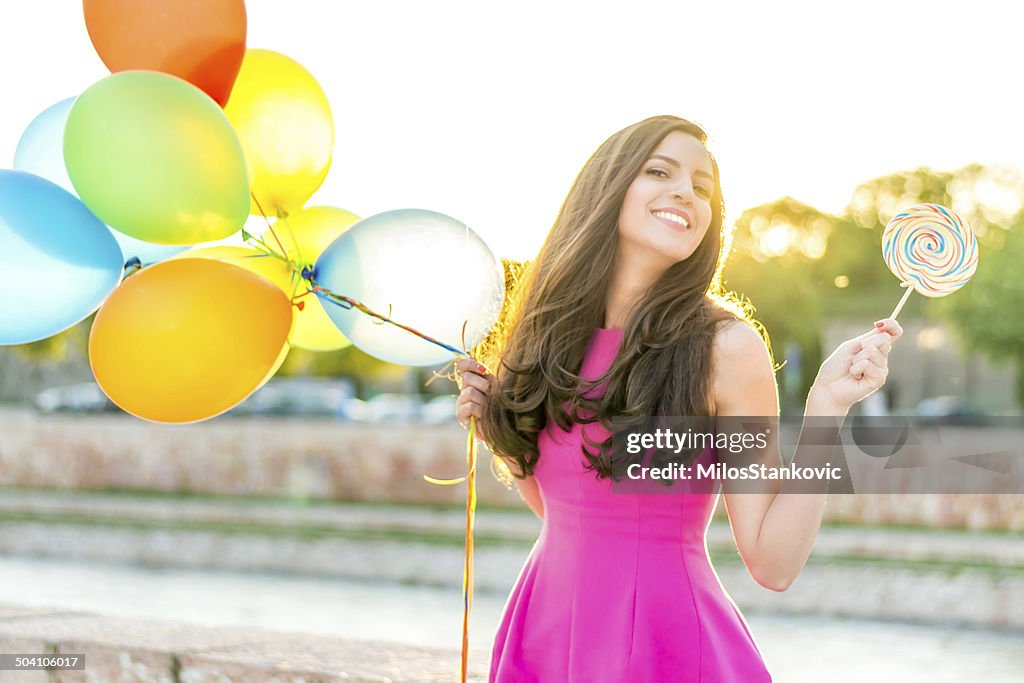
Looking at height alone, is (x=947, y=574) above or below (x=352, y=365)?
below

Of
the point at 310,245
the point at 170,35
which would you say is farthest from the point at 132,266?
the point at 170,35

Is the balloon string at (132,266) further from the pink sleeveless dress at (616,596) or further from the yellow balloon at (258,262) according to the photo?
the pink sleeveless dress at (616,596)

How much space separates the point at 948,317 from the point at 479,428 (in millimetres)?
28574

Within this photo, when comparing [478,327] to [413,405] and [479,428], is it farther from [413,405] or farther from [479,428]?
[413,405]

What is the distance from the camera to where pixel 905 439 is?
10.6 feet

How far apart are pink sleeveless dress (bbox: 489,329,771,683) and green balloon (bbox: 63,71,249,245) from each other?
0.86 m

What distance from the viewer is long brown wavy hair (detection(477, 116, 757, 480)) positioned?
2.16 m

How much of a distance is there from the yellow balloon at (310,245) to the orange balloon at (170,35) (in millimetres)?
372

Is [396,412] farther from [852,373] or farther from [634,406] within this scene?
[852,373]

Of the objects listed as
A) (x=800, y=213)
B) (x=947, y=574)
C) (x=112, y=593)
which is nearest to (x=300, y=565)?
(x=112, y=593)

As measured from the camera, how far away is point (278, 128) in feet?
9.62

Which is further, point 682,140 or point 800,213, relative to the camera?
point 800,213

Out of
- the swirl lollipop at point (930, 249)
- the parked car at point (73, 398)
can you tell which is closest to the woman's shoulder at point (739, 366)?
the swirl lollipop at point (930, 249)

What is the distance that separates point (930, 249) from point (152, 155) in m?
1.53
